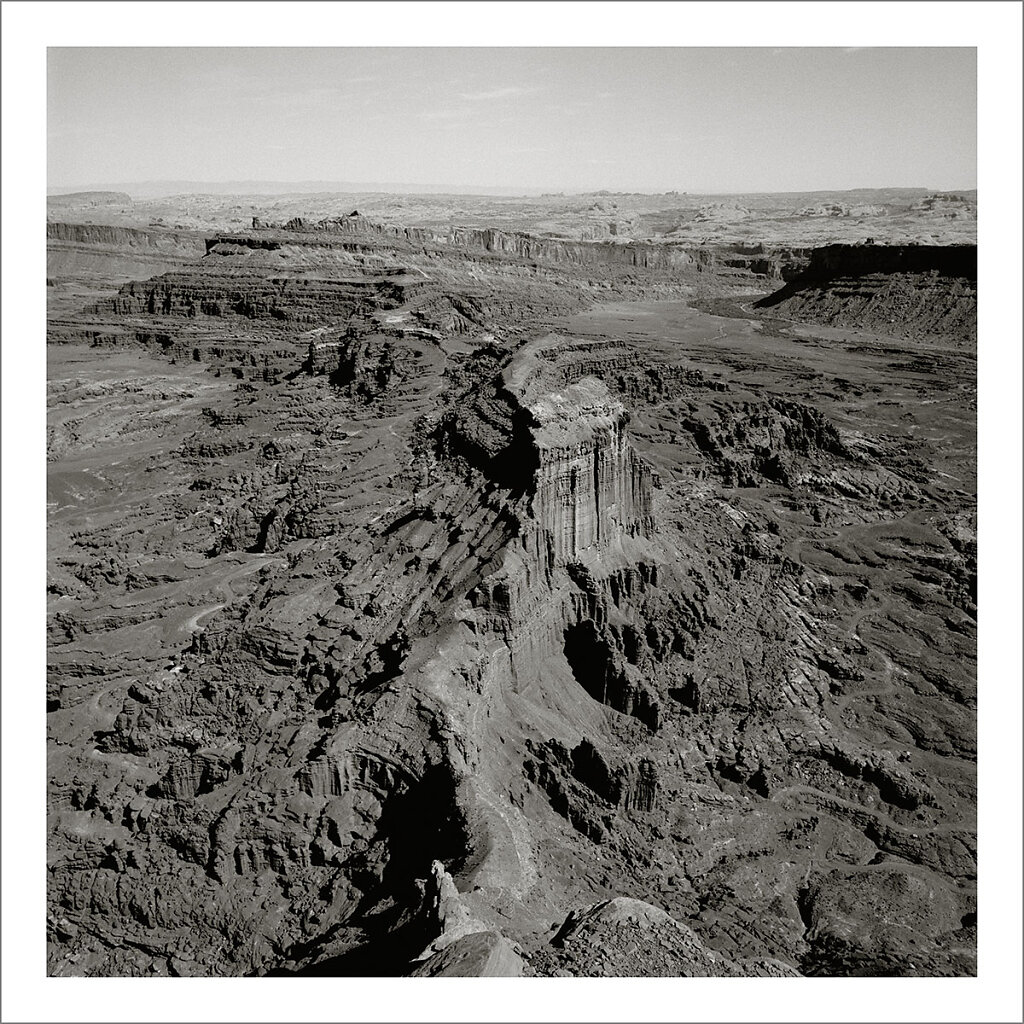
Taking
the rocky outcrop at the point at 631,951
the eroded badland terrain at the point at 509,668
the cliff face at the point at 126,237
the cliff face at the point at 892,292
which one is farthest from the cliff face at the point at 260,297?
the rocky outcrop at the point at 631,951

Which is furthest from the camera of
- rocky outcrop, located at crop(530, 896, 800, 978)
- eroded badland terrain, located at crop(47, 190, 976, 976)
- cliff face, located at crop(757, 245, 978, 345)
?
cliff face, located at crop(757, 245, 978, 345)

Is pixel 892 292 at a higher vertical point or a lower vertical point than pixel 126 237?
lower

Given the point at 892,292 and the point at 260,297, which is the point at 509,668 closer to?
the point at 260,297

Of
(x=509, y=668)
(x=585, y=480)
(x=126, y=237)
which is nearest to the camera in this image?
(x=509, y=668)

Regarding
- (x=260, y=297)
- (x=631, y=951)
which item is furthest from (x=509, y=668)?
(x=260, y=297)

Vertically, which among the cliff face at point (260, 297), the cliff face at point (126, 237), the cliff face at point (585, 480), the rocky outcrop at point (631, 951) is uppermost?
the cliff face at point (126, 237)

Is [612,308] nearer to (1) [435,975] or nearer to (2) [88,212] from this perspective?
(2) [88,212]

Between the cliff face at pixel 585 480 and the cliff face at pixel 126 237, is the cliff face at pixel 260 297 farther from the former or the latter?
the cliff face at pixel 585 480

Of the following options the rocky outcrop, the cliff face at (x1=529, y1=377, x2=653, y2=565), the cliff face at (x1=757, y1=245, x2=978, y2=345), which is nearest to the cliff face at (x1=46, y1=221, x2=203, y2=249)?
the cliff face at (x1=757, y1=245, x2=978, y2=345)

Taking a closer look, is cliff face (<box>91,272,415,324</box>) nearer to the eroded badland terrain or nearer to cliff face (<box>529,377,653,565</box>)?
the eroded badland terrain
